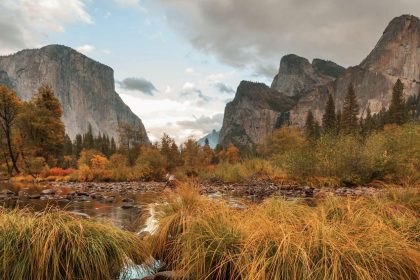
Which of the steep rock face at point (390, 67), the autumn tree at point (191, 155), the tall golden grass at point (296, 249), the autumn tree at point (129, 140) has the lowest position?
the tall golden grass at point (296, 249)

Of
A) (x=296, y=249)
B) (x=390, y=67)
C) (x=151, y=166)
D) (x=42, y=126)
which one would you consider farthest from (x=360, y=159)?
(x=390, y=67)

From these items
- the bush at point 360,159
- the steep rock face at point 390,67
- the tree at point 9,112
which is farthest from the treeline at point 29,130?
the steep rock face at point 390,67

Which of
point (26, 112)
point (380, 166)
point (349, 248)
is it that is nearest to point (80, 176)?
point (26, 112)

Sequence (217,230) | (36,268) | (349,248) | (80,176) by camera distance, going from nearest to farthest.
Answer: (349,248), (36,268), (217,230), (80,176)

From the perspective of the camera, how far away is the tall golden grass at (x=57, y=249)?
328 centimetres

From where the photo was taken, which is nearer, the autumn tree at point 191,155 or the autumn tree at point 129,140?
the autumn tree at point 191,155

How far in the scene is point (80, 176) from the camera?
2728 centimetres

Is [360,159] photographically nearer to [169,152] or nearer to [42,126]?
[169,152]

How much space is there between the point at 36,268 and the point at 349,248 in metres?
2.88

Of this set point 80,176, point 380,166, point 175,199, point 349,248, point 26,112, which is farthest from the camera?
point 26,112

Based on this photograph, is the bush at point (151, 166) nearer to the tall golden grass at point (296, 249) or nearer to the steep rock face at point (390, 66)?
the tall golden grass at point (296, 249)

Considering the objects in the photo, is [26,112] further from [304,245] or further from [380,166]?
[304,245]

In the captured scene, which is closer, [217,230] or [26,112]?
[217,230]

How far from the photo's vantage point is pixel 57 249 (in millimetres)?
3451
